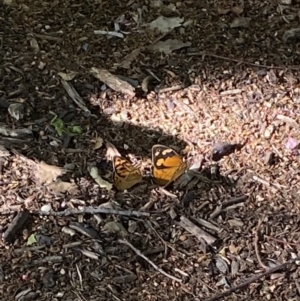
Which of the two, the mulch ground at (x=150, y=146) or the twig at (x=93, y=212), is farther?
the twig at (x=93, y=212)

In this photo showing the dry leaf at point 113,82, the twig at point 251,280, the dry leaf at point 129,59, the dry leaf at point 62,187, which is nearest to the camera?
the twig at point 251,280

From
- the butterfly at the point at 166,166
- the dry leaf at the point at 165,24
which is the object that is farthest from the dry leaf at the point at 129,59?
the butterfly at the point at 166,166

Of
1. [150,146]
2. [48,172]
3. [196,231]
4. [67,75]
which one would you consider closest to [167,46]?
[67,75]

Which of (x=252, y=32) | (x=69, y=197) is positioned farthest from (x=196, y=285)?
(x=252, y=32)

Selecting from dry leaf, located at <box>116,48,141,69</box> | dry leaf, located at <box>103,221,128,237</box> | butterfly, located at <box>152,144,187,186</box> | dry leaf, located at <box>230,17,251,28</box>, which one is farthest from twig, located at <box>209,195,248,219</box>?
dry leaf, located at <box>230,17,251,28</box>

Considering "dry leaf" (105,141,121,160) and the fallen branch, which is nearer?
the fallen branch

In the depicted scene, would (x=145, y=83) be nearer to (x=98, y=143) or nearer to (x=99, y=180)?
(x=98, y=143)

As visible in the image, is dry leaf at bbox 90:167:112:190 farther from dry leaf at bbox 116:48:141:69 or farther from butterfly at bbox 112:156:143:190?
dry leaf at bbox 116:48:141:69

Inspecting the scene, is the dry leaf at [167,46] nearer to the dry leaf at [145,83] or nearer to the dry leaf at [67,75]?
the dry leaf at [145,83]
